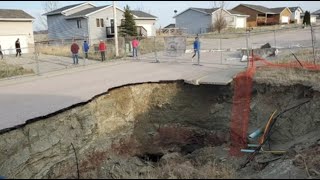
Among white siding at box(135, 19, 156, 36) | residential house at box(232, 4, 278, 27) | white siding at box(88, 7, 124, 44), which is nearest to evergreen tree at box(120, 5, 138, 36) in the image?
white siding at box(88, 7, 124, 44)

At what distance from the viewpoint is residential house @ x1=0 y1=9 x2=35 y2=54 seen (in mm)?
36250

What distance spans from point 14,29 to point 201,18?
35791mm

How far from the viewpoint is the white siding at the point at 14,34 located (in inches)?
1421

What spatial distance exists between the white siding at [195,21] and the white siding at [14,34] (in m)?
33.4

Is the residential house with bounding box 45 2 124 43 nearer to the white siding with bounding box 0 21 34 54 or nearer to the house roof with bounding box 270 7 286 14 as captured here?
the white siding with bounding box 0 21 34 54

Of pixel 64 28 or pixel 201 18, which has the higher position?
pixel 201 18

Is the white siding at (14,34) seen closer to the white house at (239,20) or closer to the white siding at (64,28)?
the white siding at (64,28)

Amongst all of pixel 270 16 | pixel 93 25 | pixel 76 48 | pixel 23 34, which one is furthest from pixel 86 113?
pixel 270 16

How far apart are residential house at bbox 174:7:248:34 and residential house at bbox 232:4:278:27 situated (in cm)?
636

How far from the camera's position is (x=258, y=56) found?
72.0 ft

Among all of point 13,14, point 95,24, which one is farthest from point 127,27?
point 13,14

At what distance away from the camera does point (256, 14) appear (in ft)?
244

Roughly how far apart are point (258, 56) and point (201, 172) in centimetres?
1727

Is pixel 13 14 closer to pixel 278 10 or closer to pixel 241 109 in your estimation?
pixel 241 109
